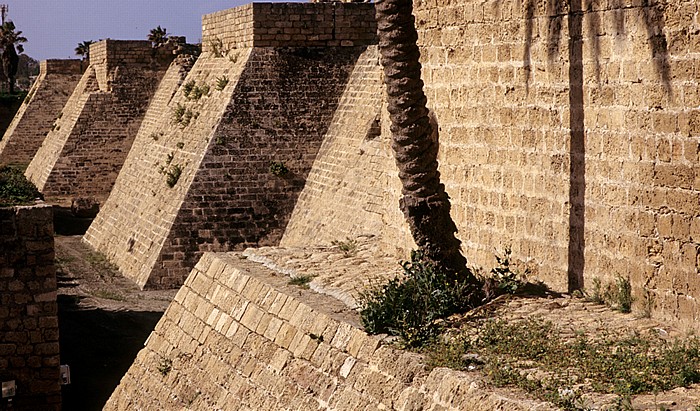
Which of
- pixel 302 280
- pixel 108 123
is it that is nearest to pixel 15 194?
pixel 302 280

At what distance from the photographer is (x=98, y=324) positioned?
1858 centimetres

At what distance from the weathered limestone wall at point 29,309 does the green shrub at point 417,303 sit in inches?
221

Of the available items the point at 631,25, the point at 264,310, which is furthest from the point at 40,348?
the point at 631,25

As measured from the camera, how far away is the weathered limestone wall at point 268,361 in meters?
7.75

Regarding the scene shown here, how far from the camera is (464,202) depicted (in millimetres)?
10336

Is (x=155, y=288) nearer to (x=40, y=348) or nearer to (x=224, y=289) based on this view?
(x=40, y=348)

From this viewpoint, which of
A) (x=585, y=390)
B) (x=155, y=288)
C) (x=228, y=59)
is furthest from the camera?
(x=228, y=59)

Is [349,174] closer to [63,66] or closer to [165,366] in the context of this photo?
[165,366]

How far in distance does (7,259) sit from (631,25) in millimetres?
8235

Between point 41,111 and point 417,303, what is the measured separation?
34035mm

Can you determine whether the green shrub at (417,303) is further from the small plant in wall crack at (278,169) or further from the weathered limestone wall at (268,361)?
the small plant in wall crack at (278,169)

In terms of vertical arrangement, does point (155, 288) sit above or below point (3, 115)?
below

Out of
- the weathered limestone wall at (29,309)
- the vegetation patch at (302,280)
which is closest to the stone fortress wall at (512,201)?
the vegetation patch at (302,280)

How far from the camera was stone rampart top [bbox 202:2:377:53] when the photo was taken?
22.3m
